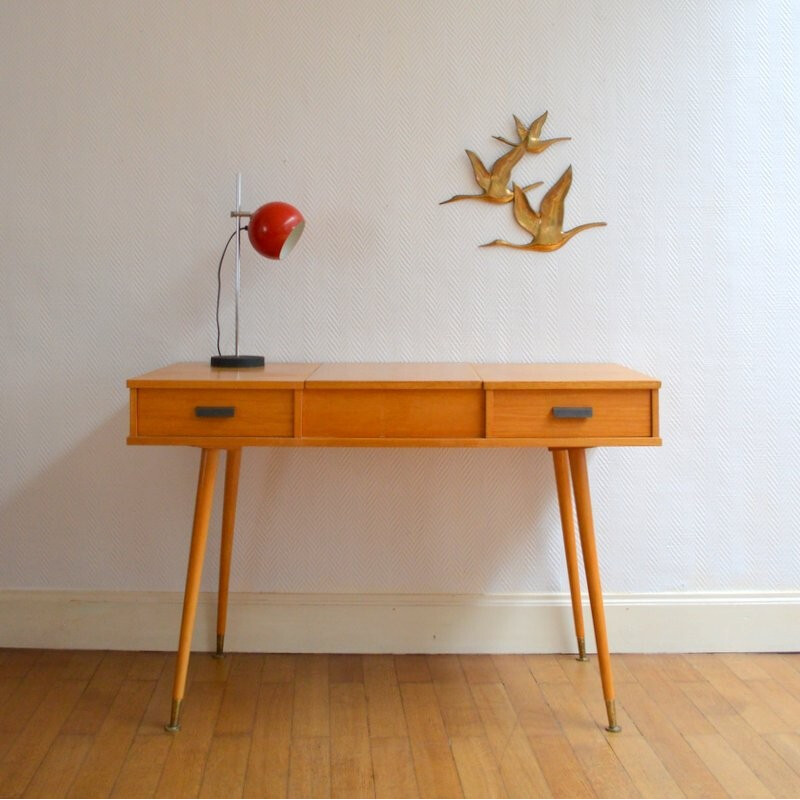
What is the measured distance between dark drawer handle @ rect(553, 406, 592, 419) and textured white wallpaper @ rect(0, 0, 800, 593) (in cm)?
55

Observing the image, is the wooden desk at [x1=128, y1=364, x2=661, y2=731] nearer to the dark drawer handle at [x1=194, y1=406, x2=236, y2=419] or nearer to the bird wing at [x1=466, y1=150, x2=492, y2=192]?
the dark drawer handle at [x1=194, y1=406, x2=236, y2=419]

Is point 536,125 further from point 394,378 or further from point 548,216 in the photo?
point 394,378

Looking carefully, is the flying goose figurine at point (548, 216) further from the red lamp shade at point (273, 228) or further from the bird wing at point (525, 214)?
the red lamp shade at point (273, 228)

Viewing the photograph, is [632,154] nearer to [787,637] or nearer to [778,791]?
[787,637]

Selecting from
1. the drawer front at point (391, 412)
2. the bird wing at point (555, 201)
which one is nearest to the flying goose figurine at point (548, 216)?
the bird wing at point (555, 201)

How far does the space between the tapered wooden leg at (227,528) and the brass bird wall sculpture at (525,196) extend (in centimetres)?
88

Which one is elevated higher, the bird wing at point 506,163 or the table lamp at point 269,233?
the bird wing at point 506,163

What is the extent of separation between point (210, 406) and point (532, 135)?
114cm

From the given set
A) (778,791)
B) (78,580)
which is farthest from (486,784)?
(78,580)

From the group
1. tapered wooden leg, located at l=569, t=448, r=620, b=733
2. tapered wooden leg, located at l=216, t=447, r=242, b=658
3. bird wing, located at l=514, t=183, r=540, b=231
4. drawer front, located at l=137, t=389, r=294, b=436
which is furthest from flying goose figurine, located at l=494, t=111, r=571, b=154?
tapered wooden leg, located at l=216, t=447, r=242, b=658

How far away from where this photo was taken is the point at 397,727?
234 cm

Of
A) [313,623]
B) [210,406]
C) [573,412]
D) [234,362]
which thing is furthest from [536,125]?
Answer: [313,623]

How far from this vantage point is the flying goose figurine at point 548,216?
277 centimetres

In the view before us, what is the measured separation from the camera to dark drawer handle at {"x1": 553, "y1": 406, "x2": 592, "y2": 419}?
2281 mm
